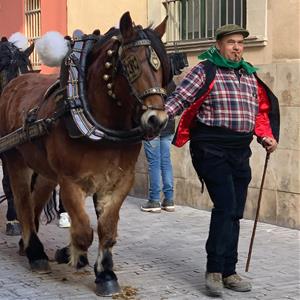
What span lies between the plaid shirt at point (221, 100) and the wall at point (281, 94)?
2.45 meters

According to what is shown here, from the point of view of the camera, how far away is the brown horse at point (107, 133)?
4.49 m

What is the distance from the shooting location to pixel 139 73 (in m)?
Answer: 4.47

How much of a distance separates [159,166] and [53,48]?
351 cm

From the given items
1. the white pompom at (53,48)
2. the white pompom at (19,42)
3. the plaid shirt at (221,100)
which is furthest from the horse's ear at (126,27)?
the white pompom at (19,42)

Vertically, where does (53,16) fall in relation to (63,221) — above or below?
above

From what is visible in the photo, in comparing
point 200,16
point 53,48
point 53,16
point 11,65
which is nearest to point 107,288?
point 53,48

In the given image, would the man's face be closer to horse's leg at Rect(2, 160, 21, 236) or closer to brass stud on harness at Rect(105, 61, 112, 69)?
brass stud on harness at Rect(105, 61, 112, 69)

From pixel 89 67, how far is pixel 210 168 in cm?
115

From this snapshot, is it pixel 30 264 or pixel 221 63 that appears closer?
pixel 221 63

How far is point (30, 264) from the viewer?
5973mm

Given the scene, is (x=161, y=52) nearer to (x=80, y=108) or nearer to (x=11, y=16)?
(x=80, y=108)

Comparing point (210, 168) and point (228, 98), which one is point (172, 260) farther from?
point (228, 98)

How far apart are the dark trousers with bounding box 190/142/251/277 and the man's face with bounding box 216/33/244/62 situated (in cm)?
68

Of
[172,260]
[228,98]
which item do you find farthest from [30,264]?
[228,98]
